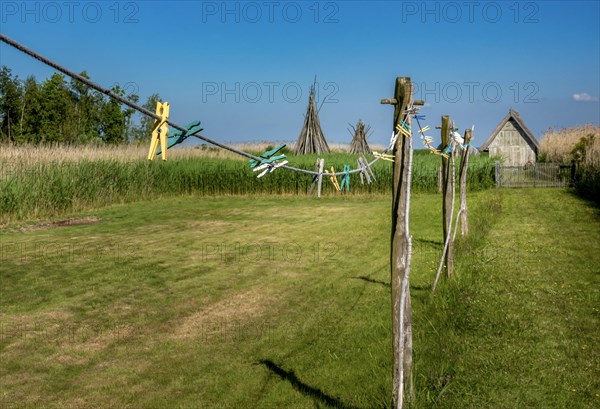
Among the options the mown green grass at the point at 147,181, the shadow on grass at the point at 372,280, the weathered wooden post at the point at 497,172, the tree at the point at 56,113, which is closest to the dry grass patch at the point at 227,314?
the shadow on grass at the point at 372,280

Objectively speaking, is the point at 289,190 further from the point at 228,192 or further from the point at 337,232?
the point at 337,232

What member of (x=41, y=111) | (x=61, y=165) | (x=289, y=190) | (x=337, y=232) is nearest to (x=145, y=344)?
(x=337, y=232)

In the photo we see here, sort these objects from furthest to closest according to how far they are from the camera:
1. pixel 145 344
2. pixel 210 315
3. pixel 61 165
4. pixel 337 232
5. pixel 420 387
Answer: pixel 61 165 < pixel 337 232 < pixel 210 315 < pixel 145 344 < pixel 420 387

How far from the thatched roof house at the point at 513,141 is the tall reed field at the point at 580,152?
8.02 feet

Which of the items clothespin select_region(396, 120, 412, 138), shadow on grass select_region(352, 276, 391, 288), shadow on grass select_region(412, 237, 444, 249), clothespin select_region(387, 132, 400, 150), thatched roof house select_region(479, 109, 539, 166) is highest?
thatched roof house select_region(479, 109, 539, 166)

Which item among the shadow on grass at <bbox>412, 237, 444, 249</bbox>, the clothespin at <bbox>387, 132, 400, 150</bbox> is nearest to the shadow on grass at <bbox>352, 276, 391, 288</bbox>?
the shadow on grass at <bbox>412, 237, 444, 249</bbox>

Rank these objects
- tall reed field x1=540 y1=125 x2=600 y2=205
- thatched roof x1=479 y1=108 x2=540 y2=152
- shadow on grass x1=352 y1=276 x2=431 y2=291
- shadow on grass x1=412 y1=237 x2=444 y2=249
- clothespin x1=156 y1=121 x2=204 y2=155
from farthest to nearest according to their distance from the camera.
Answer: thatched roof x1=479 y1=108 x2=540 y2=152 → tall reed field x1=540 y1=125 x2=600 y2=205 → shadow on grass x1=412 y1=237 x2=444 y2=249 → shadow on grass x1=352 y1=276 x2=431 y2=291 → clothespin x1=156 y1=121 x2=204 y2=155

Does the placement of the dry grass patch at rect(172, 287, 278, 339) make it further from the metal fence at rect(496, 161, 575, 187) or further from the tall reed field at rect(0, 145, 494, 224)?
the metal fence at rect(496, 161, 575, 187)

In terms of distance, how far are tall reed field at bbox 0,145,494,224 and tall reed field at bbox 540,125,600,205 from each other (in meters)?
3.95

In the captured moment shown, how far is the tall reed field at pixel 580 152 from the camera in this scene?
82.4ft

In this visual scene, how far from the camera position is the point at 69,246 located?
14680 millimetres

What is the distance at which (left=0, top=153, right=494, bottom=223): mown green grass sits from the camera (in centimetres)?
1950

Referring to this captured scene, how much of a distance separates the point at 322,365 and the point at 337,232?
32.3 ft

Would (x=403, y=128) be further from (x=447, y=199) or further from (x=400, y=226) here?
(x=447, y=199)
